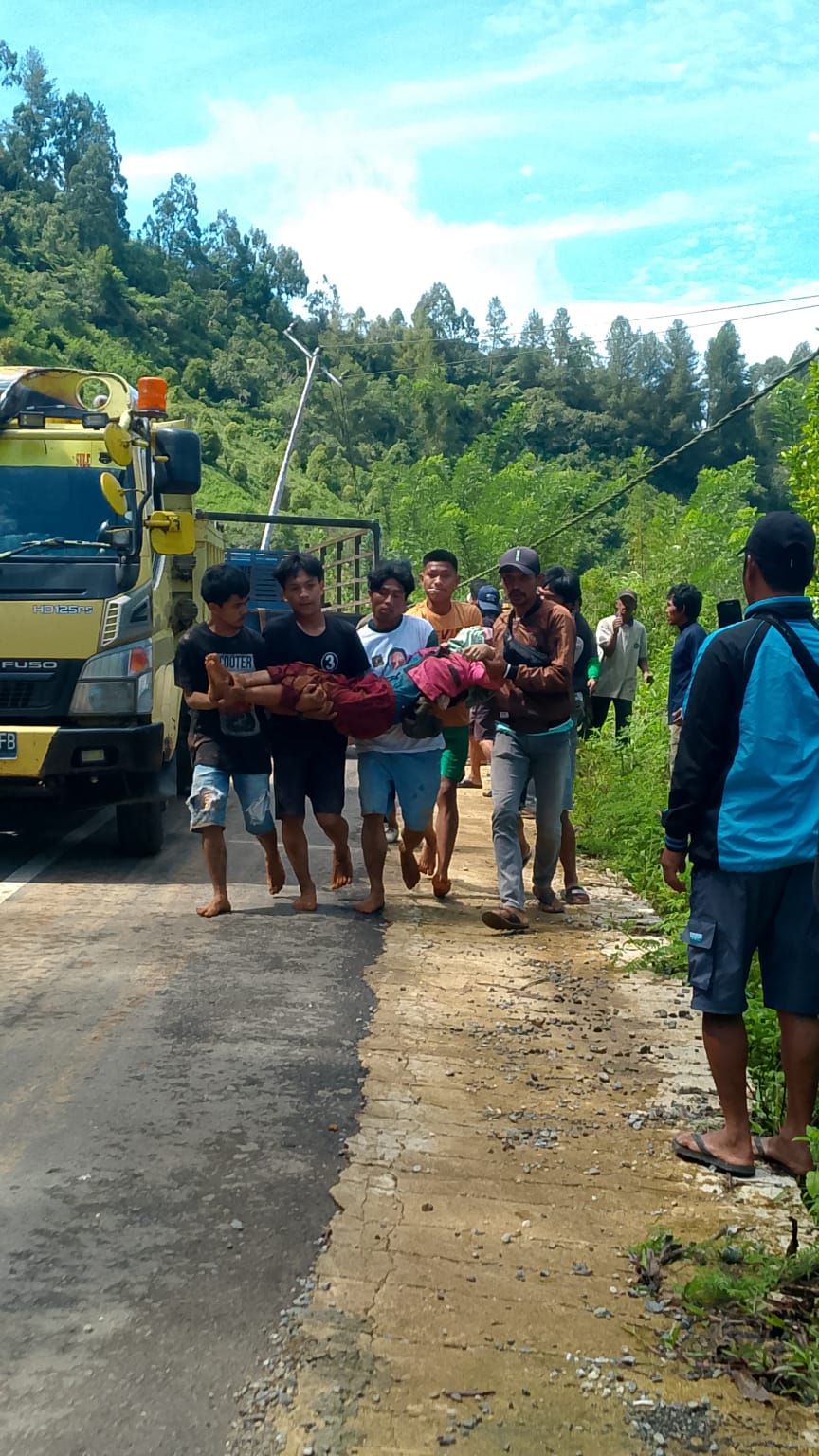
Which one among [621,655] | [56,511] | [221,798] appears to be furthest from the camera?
[621,655]

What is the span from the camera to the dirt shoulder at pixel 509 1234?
291 centimetres

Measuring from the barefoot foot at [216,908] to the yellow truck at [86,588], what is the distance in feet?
5.05

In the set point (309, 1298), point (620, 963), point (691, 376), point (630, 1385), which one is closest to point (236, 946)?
point (620, 963)

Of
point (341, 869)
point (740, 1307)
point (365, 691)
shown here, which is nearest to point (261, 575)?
point (341, 869)

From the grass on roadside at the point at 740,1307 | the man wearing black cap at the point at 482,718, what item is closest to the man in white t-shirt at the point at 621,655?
the man wearing black cap at the point at 482,718

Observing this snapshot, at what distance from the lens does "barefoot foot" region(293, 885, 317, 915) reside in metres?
7.70

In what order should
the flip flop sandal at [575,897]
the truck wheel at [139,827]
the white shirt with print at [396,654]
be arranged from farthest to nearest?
the truck wheel at [139,827], the flip flop sandal at [575,897], the white shirt with print at [396,654]

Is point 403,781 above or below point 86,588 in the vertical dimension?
below

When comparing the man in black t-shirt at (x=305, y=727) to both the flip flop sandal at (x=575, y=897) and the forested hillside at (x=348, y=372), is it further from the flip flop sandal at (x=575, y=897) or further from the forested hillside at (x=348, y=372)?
the forested hillside at (x=348, y=372)

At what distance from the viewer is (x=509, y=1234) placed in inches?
150

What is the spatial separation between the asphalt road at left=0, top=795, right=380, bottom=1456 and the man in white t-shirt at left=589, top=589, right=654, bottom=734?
17.9 feet

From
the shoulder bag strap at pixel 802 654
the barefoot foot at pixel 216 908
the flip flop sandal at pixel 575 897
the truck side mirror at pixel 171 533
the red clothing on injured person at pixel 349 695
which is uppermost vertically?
the truck side mirror at pixel 171 533

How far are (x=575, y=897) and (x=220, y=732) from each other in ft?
7.86

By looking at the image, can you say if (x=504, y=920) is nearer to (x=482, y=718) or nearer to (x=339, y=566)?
(x=482, y=718)
